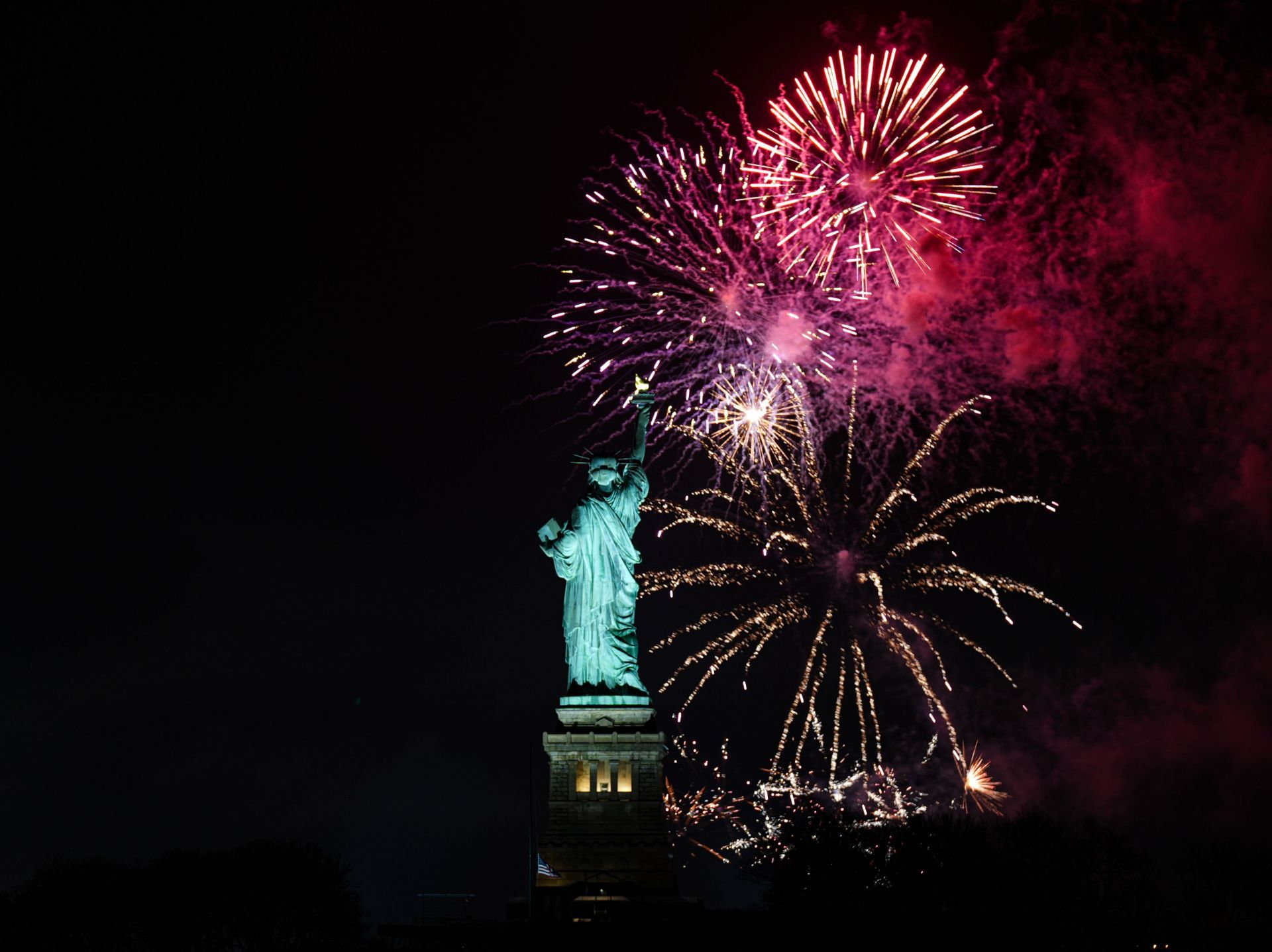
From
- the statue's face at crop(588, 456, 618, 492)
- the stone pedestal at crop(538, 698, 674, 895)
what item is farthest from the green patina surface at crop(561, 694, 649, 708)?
the statue's face at crop(588, 456, 618, 492)

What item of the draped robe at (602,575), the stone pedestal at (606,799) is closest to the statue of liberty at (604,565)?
the draped robe at (602,575)

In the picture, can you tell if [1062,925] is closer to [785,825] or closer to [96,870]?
[785,825]

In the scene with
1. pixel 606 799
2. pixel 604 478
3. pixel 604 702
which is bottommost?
pixel 606 799

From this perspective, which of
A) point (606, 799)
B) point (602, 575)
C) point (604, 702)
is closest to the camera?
point (606, 799)

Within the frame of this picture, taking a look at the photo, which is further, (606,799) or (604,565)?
(604,565)

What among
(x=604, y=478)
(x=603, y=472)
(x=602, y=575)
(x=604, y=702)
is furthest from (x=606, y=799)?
(x=603, y=472)

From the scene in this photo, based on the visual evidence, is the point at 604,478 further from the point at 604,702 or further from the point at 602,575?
the point at 604,702

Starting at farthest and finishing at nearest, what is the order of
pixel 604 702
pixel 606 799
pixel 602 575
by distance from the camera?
1. pixel 602 575
2. pixel 604 702
3. pixel 606 799
